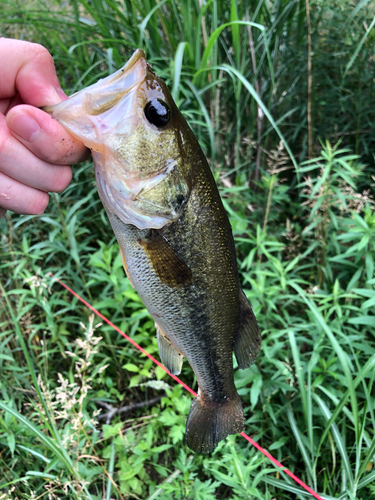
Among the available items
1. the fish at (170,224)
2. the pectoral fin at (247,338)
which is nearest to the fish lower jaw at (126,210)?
the fish at (170,224)

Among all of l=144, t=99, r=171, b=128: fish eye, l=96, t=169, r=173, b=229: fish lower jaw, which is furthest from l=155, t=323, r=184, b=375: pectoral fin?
l=144, t=99, r=171, b=128: fish eye

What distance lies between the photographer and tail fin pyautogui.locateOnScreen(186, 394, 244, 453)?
4.19ft

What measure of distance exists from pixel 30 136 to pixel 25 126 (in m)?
0.03

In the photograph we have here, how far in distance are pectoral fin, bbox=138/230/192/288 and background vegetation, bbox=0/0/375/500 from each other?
2.09ft

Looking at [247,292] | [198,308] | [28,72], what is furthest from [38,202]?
[247,292]

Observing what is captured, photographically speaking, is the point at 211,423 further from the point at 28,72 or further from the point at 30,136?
the point at 28,72

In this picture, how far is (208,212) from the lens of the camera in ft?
3.54

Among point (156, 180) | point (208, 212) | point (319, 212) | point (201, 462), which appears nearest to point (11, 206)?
point (156, 180)

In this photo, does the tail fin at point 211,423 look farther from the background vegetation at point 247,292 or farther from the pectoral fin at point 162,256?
the pectoral fin at point 162,256

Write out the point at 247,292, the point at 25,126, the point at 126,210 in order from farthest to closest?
the point at 247,292
the point at 126,210
the point at 25,126

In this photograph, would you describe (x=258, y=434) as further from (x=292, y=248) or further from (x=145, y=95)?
(x=145, y=95)

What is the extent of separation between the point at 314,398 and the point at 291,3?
2687 mm

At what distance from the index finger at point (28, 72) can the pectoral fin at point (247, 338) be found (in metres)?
0.97

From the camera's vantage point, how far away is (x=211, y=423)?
4.26 feet
